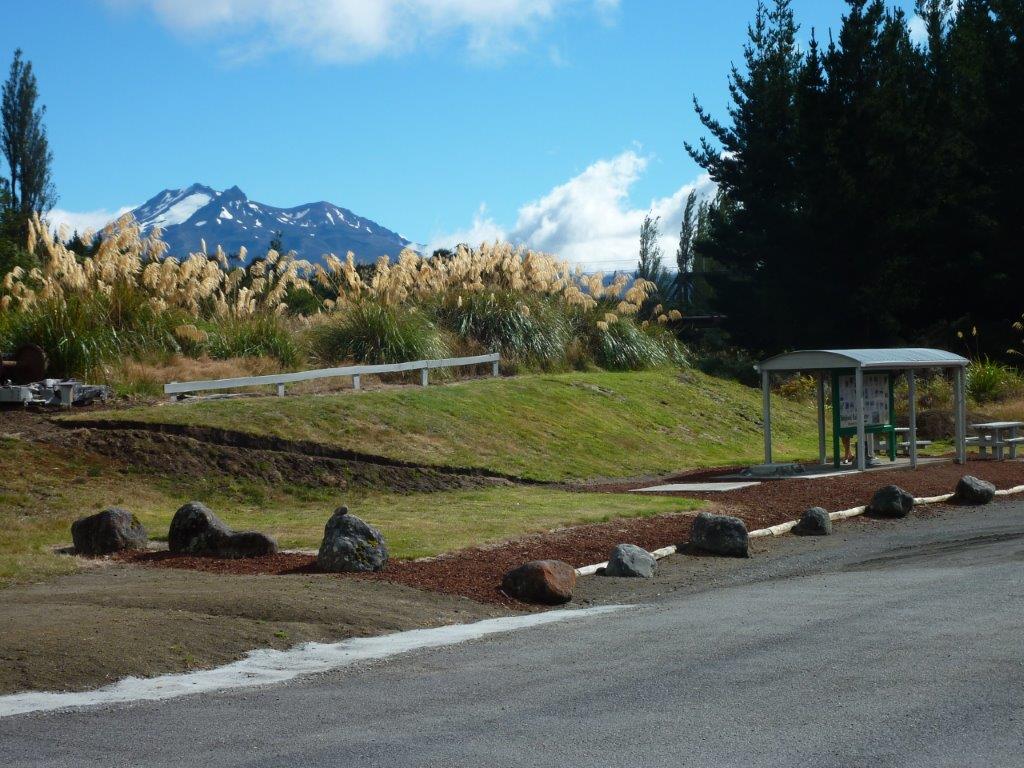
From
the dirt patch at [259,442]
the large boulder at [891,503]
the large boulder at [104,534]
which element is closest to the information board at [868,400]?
the large boulder at [891,503]

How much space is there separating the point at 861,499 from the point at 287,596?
954cm

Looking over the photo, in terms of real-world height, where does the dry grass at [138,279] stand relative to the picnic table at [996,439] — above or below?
above

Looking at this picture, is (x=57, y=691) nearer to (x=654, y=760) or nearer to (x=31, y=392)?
(x=654, y=760)

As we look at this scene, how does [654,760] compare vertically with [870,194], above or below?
below

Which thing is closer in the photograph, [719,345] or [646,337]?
[646,337]

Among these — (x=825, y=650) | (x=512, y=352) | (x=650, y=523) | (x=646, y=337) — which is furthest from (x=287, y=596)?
(x=646, y=337)

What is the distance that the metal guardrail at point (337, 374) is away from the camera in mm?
17531

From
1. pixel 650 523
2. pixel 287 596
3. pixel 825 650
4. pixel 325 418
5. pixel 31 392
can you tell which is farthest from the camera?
pixel 325 418

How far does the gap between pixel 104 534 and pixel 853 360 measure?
12005 mm

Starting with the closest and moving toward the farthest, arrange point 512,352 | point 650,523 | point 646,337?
1. point 650,523
2. point 512,352
3. point 646,337

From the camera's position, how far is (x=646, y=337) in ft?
Result: 94.2

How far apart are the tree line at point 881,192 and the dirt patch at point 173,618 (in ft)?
87.4

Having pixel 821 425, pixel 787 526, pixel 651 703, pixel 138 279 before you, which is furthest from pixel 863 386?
pixel 651 703

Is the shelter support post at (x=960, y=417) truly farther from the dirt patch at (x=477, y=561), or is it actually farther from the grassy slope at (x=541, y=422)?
the dirt patch at (x=477, y=561)
